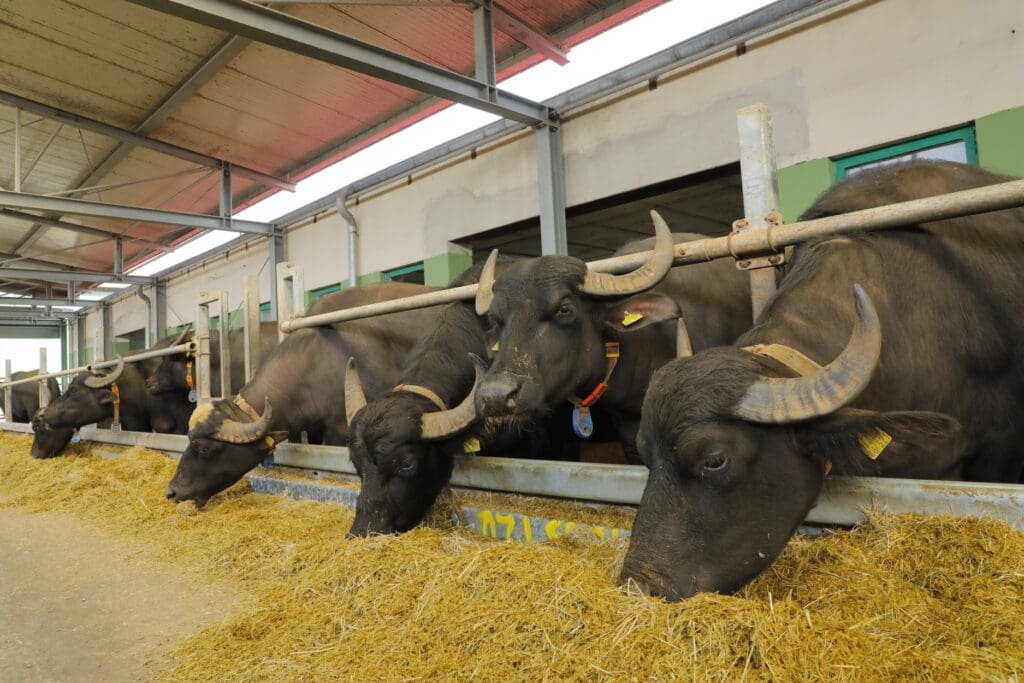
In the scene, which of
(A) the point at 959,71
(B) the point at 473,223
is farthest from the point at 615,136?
(A) the point at 959,71

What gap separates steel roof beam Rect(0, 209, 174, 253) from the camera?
1204 centimetres

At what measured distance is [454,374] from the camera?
360 cm

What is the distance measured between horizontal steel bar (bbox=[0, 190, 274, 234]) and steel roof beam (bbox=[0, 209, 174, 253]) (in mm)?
3064

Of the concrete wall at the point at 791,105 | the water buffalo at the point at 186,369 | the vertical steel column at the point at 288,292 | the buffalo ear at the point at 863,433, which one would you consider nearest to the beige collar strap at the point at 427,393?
the buffalo ear at the point at 863,433

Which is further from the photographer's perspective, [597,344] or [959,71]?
[959,71]

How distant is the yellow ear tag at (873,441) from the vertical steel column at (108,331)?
2148 centimetres

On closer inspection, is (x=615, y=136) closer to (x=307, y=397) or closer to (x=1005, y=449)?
(x=307, y=397)

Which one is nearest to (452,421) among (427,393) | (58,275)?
(427,393)

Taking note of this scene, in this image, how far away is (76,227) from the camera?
507 inches

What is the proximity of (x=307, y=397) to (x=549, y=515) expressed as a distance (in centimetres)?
290

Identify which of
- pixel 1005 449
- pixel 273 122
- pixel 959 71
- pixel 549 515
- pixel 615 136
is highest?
pixel 273 122

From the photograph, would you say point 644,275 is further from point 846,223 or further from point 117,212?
point 117,212

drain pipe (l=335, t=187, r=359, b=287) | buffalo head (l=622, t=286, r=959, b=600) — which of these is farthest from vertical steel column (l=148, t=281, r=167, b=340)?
buffalo head (l=622, t=286, r=959, b=600)

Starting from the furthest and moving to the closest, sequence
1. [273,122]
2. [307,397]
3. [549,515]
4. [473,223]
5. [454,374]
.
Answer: [273,122] < [473,223] < [307,397] < [454,374] < [549,515]
